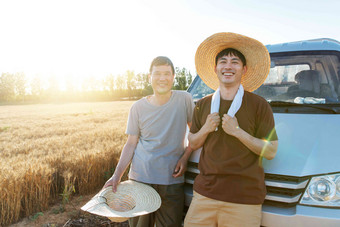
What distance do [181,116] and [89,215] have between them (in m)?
2.03

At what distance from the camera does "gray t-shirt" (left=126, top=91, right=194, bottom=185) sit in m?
2.74

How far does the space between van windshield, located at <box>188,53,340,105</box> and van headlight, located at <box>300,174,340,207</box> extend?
51.4 inches

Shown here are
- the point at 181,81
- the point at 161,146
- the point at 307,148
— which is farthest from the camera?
the point at 181,81

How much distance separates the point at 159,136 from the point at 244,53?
3.91 feet

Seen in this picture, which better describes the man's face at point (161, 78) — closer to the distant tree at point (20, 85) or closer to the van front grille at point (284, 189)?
the van front grille at point (284, 189)

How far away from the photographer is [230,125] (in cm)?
211

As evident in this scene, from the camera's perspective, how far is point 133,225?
284 cm

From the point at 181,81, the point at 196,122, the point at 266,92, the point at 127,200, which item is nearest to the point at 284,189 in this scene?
the point at 196,122

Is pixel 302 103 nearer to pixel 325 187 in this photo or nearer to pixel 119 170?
pixel 325 187

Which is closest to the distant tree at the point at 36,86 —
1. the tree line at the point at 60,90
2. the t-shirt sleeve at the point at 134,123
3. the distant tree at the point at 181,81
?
the tree line at the point at 60,90

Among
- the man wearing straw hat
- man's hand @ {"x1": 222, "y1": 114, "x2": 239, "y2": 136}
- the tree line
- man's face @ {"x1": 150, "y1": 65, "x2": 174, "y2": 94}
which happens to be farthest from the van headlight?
the tree line

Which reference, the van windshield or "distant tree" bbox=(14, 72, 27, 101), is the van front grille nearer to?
the van windshield

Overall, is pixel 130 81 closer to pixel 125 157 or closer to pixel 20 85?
pixel 20 85

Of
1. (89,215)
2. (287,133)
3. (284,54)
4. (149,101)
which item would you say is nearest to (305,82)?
(284,54)
